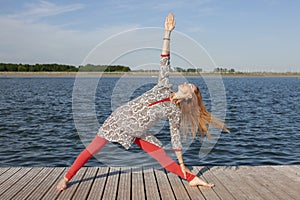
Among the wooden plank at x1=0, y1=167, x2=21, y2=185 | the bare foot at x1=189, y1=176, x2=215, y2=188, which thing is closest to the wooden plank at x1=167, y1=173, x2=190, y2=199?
the bare foot at x1=189, y1=176, x2=215, y2=188

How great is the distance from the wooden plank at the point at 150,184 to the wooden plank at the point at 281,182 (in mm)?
1589

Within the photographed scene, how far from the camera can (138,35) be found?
5.20 m

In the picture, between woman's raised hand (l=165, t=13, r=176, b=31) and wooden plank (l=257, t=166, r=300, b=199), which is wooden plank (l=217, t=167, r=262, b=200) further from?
woman's raised hand (l=165, t=13, r=176, b=31)

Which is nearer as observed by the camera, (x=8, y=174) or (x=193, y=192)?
(x=193, y=192)

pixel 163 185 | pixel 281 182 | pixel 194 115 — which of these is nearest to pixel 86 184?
pixel 163 185

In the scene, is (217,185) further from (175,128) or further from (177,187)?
(175,128)

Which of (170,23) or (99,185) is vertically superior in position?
(170,23)

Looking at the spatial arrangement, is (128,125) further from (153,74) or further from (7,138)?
(7,138)

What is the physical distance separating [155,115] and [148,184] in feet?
3.39

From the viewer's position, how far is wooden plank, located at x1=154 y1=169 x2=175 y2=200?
4.81m

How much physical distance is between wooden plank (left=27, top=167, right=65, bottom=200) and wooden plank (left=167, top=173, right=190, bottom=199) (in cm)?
156

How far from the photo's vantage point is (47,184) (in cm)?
519

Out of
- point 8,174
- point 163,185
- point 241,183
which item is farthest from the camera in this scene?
point 8,174

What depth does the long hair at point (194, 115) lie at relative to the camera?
4.96 meters
